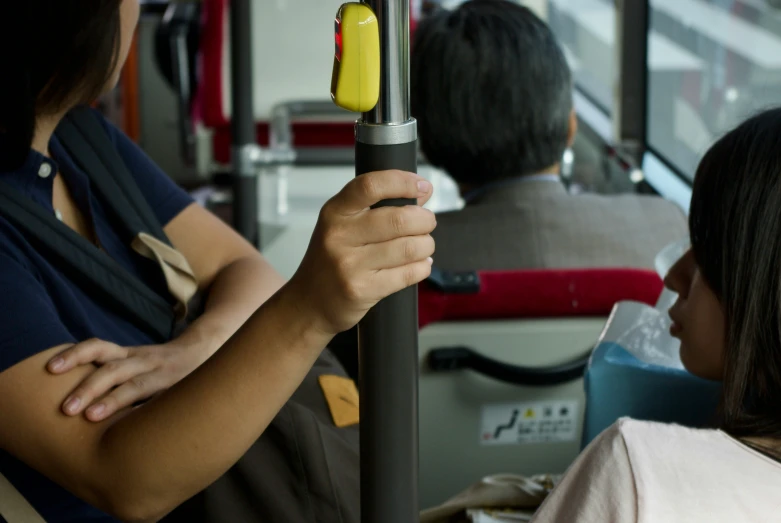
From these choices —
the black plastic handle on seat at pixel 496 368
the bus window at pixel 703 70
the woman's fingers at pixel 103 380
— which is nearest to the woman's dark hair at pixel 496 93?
the bus window at pixel 703 70

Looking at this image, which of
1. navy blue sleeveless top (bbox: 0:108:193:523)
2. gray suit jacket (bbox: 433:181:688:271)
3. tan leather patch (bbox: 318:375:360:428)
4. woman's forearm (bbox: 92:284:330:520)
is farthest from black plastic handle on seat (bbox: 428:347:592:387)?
woman's forearm (bbox: 92:284:330:520)

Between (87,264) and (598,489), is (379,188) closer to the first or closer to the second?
(598,489)

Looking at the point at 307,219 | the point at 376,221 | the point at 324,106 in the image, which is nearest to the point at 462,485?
the point at 376,221

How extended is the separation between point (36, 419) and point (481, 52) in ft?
3.58

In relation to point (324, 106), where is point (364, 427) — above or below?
above

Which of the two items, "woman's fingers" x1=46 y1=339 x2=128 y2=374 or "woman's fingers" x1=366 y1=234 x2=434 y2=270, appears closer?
"woman's fingers" x1=366 y1=234 x2=434 y2=270

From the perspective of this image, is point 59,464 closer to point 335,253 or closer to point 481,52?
point 335,253

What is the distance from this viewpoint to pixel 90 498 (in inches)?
34.1

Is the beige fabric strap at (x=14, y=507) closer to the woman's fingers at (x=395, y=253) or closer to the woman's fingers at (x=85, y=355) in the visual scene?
the woman's fingers at (x=85, y=355)

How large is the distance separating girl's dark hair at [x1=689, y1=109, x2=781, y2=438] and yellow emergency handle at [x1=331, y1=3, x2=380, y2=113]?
50 centimetres

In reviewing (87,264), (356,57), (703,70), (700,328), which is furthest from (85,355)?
(703,70)

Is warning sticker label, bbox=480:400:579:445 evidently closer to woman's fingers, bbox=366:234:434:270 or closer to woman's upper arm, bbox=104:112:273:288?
woman's upper arm, bbox=104:112:273:288

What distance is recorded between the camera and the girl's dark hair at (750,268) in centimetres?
95

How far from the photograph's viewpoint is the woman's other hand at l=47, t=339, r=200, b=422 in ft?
2.84
